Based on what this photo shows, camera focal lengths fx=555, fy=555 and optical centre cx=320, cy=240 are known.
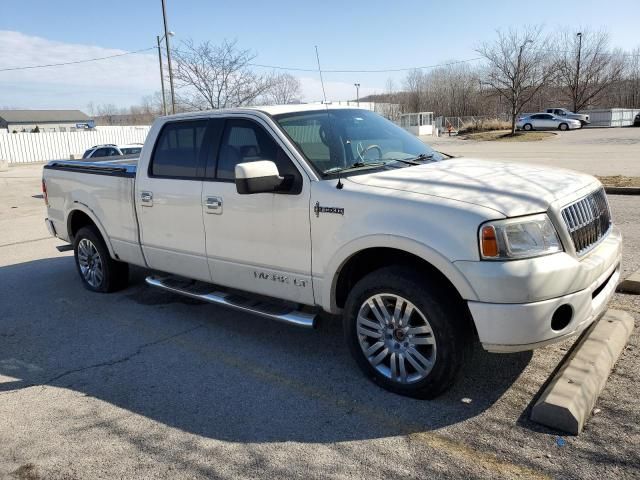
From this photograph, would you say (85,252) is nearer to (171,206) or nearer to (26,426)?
(171,206)

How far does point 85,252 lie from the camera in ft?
22.0

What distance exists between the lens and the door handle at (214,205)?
4.70 metres

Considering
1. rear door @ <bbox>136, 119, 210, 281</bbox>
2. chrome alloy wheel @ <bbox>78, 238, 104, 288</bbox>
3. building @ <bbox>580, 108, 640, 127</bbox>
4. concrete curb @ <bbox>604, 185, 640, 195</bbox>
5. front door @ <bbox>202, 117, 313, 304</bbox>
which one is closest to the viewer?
front door @ <bbox>202, 117, 313, 304</bbox>

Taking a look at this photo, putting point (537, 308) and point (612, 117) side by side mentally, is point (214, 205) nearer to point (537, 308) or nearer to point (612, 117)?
point (537, 308)

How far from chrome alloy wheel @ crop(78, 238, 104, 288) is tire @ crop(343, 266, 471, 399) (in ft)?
12.5

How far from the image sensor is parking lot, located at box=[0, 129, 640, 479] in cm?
310

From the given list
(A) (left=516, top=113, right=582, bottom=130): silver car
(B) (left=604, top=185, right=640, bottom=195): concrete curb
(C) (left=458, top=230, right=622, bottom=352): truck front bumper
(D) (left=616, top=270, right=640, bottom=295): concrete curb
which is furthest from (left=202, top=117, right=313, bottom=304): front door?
(A) (left=516, top=113, right=582, bottom=130): silver car

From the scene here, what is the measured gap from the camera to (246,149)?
4652 millimetres

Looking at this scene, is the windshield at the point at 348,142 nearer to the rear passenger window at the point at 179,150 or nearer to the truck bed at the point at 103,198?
the rear passenger window at the point at 179,150

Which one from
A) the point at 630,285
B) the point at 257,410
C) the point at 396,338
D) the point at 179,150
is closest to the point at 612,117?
the point at 630,285

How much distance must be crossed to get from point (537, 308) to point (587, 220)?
92cm

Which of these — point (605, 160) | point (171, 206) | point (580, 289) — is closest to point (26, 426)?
point (171, 206)

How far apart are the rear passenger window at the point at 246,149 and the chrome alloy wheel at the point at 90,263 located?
259 cm

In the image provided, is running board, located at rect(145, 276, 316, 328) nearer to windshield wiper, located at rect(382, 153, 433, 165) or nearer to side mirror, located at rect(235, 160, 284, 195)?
side mirror, located at rect(235, 160, 284, 195)
